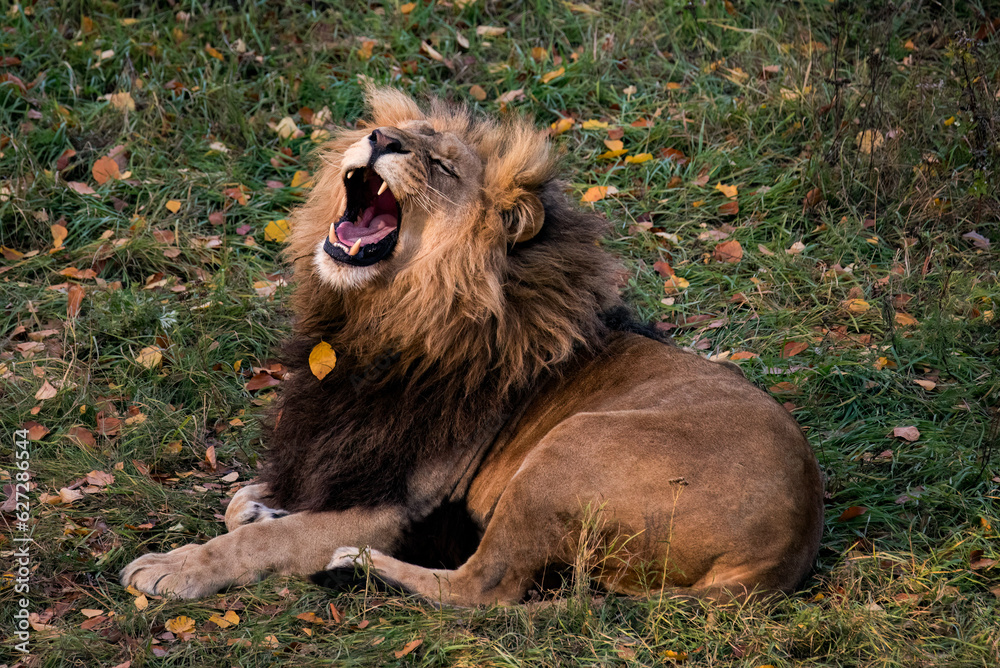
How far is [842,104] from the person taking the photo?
256 inches

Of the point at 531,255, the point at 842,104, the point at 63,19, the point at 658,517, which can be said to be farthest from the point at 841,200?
the point at 63,19

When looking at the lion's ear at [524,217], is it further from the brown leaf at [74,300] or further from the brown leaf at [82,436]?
the brown leaf at [74,300]

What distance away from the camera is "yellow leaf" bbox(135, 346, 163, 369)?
16.6 ft

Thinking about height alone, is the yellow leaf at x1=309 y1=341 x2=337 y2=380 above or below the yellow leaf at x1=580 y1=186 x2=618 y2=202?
above

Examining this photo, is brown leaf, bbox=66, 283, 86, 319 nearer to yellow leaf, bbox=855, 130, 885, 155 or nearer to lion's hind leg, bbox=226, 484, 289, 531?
lion's hind leg, bbox=226, 484, 289, 531

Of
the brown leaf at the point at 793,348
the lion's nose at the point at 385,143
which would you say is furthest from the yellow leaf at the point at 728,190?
the lion's nose at the point at 385,143

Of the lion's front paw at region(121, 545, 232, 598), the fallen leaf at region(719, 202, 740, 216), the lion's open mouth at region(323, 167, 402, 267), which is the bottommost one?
the lion's front paw at region(121, 545, 232, 598)

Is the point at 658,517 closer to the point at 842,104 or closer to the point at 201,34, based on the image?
the point at 842,104

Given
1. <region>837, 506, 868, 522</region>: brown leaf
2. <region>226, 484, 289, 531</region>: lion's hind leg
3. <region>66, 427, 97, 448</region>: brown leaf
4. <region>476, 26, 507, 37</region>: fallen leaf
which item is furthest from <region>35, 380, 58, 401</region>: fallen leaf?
<region>476, 26, 507, 37</region>: fallen leaf

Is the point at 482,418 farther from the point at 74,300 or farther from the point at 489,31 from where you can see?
the point at 489,31

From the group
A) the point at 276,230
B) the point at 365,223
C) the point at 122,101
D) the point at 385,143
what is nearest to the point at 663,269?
the point at 276,230

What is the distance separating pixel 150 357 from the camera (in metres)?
5.09

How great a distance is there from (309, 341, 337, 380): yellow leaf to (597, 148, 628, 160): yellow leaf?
11.1ft

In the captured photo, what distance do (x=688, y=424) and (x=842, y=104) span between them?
155 inches
